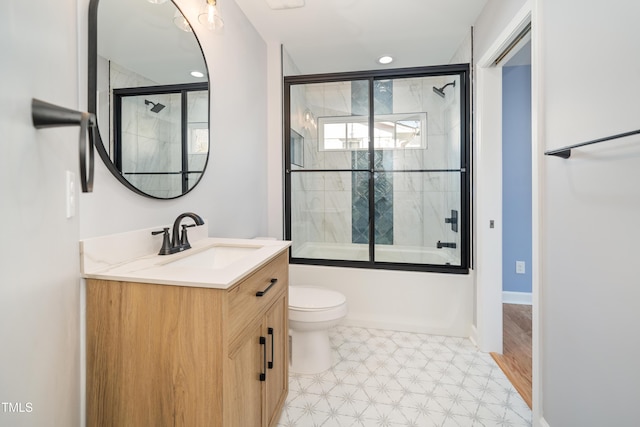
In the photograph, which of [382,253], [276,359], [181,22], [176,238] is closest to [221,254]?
[176,238]

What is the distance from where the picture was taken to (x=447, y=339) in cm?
233

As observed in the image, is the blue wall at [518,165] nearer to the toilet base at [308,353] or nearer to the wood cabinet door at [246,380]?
the toilet base at [308,353]

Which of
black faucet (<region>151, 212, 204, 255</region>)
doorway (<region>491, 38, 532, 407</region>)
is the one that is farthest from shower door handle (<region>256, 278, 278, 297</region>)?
doorway (<region>491, 38, 532, 407</region>)

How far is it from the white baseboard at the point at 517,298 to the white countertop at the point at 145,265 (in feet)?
9.57

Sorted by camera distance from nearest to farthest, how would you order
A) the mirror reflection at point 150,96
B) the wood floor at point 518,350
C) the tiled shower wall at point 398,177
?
the mirror reflection at point 150,96, the wood floor at point 518,350, the tiled shower wall at point 398,177

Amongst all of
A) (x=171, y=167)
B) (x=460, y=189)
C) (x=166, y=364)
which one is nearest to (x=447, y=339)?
(x=460, y=189)

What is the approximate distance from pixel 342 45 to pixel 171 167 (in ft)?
6.54

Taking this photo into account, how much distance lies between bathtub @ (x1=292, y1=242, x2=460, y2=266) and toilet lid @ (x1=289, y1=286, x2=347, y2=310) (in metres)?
0.76

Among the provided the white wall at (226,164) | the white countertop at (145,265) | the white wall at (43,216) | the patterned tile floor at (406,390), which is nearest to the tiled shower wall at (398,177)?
the white wall at (226,164)

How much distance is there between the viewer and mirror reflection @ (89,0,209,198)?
3.48 feet

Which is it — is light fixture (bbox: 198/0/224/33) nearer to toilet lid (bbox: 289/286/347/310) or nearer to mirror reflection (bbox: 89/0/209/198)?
mirror reflection (bbox: 89/0/209/198)

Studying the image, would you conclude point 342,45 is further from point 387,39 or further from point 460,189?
point 460,189

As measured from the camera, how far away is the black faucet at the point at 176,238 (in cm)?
125

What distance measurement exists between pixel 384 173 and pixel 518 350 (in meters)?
1.74
